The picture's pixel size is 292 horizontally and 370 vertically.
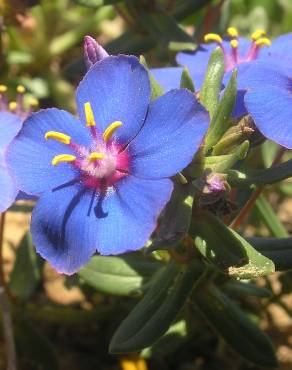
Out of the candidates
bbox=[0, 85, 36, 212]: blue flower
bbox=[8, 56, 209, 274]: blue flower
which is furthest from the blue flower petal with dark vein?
bbox=[8, 56, 209, 274]: blue flower

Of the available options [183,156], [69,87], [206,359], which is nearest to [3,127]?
[183,156]

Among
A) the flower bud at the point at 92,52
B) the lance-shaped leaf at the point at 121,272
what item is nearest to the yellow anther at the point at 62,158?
the flower bud at the point at 92,52

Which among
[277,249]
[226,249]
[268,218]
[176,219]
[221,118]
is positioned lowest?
[268,218]

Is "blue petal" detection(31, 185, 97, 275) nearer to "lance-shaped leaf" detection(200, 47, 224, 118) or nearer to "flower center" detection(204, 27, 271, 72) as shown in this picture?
"lance-shaped leaf" detection(200, 47, 224, 118)

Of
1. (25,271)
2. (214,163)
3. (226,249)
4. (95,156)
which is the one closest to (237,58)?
(214,163)

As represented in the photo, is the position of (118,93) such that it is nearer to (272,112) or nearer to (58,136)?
(58,136)

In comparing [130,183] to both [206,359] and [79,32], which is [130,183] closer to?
[206,359]

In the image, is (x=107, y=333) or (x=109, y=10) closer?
(x=107, y=333)
